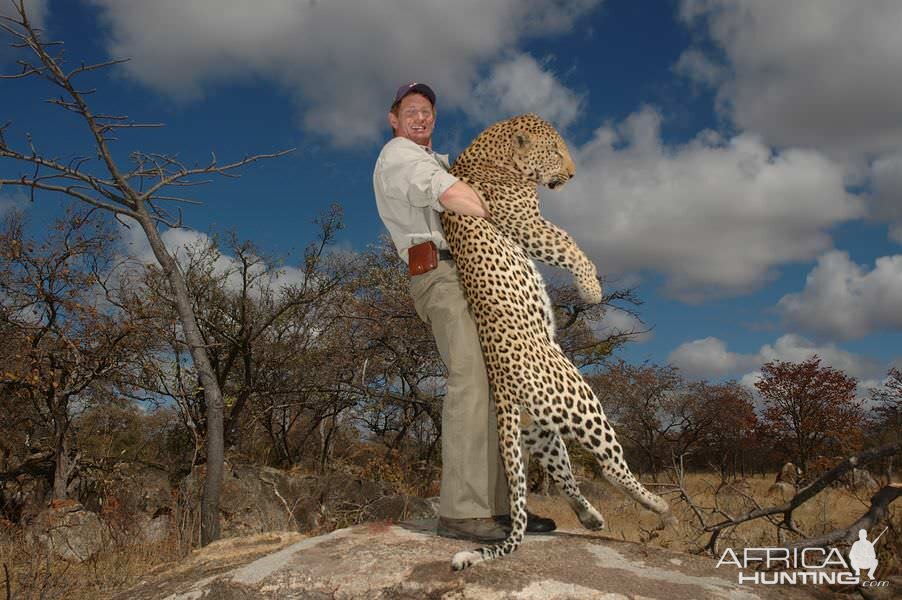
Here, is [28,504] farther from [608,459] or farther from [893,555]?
[893,555]

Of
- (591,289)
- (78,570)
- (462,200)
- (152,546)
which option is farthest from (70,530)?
(591,289)

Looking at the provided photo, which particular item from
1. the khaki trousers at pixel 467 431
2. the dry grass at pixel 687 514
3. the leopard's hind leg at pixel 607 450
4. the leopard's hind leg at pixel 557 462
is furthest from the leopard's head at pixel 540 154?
the dry grass at pixel 687 514

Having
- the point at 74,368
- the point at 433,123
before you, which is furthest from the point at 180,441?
the point at 433,123

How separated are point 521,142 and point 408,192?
805 mm

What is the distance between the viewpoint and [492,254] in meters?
4.02

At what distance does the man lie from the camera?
4.03m

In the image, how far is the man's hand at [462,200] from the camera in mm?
3865

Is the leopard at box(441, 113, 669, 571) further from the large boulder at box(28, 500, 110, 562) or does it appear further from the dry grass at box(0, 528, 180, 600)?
the large boulder at box(28, 500, 110, 562)

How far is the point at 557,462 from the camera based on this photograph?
441 centimetres

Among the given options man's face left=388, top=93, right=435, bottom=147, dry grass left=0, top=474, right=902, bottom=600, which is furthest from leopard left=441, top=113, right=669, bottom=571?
dry grass left=0, top=474, right=902, bottom=600

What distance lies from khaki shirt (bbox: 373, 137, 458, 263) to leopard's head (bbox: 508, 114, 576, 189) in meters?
0.49

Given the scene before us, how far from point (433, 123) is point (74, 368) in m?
9.82

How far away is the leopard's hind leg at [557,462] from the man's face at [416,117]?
1.99 m

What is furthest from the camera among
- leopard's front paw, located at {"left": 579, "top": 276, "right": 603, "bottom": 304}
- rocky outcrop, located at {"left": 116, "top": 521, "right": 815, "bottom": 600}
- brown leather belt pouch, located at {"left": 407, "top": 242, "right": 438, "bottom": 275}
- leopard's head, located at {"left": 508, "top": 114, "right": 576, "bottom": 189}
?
leopard's head, located at {"left": 508, "top": 114, "right": 576, "bottom": 189}
